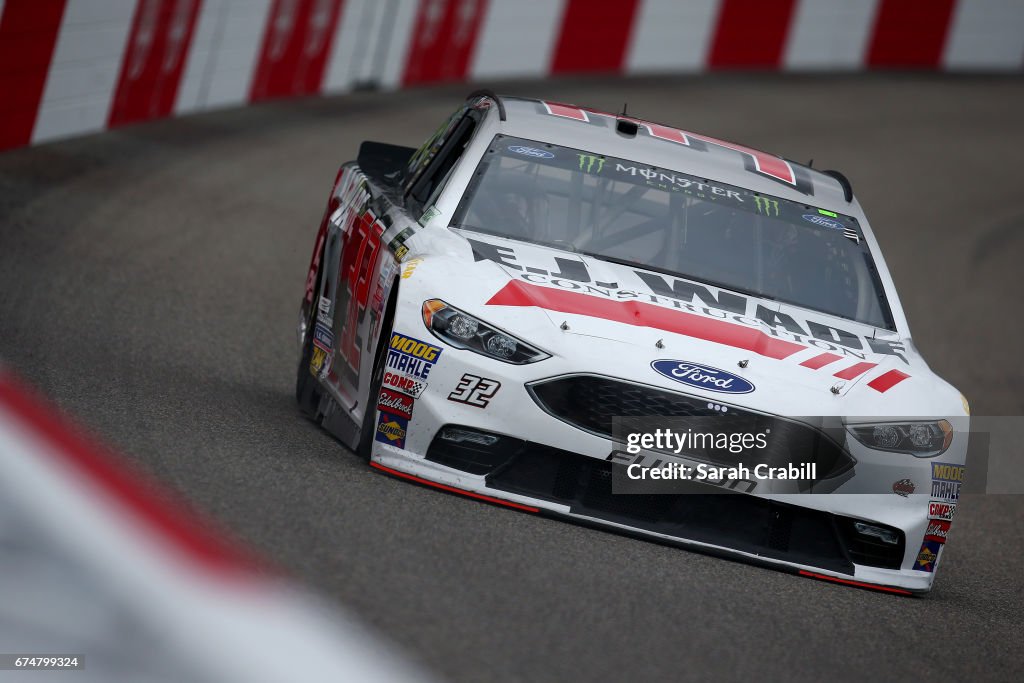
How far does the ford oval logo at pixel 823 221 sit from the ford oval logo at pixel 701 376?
5.25ft

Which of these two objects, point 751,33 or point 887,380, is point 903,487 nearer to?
point 887,380

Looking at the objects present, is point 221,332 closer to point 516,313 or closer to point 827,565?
point 516,313

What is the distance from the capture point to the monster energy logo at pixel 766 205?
666cm

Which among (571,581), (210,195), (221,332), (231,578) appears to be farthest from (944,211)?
(231,578)

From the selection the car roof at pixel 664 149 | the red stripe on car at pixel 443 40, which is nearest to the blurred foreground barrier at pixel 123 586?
the car roof at pixel 664 149

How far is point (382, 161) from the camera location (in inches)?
284

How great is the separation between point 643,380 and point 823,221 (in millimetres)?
1854

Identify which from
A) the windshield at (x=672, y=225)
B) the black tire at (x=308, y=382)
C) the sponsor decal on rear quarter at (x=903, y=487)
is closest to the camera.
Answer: the sponsor decal on rear quarter at (x=903, y=487)

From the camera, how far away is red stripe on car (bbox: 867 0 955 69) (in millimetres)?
25312

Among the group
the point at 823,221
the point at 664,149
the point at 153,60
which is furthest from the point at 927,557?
the point at 153,60

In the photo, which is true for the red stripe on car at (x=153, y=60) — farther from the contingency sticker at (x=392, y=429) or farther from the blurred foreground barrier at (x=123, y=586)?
A: the blurred foreground barrier at (x=123, y=586)

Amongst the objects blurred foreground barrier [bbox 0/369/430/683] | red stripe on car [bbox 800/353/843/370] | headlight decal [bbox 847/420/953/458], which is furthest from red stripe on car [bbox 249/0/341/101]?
blurred foreground barrier [bbox 0/369/430/683]

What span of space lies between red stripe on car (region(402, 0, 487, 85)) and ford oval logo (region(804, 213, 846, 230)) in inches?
483

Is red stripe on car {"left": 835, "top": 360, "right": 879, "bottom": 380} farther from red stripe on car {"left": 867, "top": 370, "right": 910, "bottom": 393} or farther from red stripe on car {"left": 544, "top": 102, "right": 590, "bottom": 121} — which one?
red stripe on car {"left": 544, "top": 102, "right": 590, "bottom": 121}
